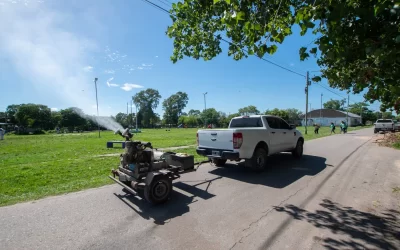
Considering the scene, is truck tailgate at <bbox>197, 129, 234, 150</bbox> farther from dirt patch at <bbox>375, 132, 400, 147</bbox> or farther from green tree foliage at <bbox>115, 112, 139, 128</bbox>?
dirt patch at <bbox>375, 132, 400, 147</bbox>

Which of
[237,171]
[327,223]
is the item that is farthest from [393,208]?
[237,171]

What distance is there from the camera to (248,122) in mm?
8922

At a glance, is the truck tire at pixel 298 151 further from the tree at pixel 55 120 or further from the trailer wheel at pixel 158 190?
the tree at pixel 55 120

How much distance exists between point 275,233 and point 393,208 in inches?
118

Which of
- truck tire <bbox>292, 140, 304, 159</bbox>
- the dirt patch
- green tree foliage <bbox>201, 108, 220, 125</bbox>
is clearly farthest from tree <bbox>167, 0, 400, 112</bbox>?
green tree foliage <bbox>201, 108, 220, 125</bbox>

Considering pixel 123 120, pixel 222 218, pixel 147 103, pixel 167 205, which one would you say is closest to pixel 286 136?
pixel 222 218

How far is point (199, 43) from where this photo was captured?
7.23 metres

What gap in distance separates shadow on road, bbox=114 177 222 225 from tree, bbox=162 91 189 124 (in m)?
112

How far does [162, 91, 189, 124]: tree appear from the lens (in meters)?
117

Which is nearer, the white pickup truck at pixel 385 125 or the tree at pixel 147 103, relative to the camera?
the white pickup truck at pixel 385 125

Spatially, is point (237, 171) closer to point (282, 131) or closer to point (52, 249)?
point (282, 131)

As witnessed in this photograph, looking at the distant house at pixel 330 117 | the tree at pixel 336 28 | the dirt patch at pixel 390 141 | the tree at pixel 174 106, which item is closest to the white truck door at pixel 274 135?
the tree at pixel 336 28

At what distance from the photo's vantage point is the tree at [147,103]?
10594 centimetres

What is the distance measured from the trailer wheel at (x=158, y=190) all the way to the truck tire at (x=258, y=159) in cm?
353
